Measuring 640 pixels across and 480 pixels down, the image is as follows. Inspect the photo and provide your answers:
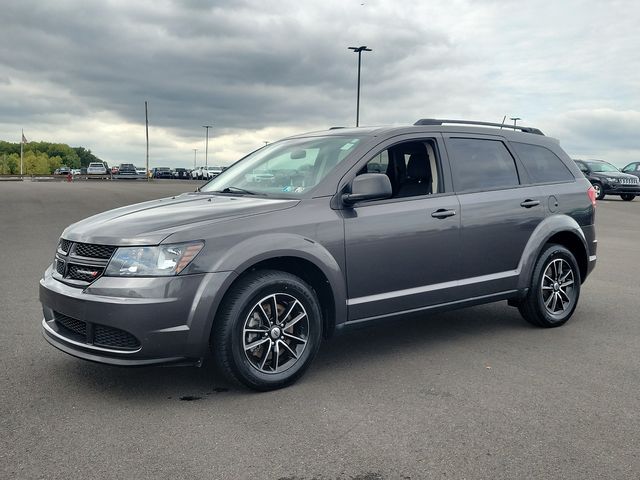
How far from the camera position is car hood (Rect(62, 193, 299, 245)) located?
397 cm

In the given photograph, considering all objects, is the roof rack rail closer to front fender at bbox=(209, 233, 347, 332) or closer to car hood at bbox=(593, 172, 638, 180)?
front fender at bbox=(209, 233, 347, 332)

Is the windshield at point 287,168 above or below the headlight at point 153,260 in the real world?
above

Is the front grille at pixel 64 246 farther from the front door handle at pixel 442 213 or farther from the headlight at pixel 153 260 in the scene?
the front door handle at pixel 442 213

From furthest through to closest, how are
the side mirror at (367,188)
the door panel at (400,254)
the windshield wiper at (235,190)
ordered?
the windshield wiper at (235,190) < the door panel at (400,254) < the side mirror at (367,188)

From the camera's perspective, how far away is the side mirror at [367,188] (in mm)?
4496

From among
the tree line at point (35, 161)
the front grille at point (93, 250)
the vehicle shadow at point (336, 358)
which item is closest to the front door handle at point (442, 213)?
the vehicle shadow at point (336, 358)

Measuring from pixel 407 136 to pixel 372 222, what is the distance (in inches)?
36.8

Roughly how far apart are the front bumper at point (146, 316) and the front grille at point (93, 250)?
6.3 inches

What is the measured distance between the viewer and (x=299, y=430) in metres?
3.61

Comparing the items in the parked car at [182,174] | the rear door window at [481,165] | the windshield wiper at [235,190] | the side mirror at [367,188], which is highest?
the rear door window at [481,165]

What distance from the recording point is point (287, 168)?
5.14 m

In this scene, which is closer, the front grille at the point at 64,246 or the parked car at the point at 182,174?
the front grille at the point at 64,246

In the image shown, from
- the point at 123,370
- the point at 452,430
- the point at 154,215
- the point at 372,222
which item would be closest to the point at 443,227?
the point at 372,222

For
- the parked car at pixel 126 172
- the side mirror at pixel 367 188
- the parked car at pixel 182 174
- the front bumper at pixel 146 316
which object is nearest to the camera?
the front bumper at pixel 146 316
